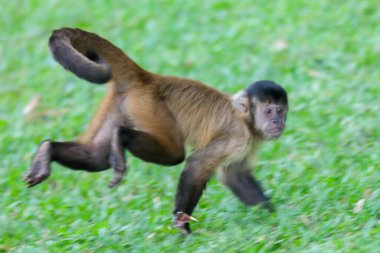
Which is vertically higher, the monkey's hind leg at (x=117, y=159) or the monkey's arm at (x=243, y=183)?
the monkey's hind leg at (x=117, y=159)

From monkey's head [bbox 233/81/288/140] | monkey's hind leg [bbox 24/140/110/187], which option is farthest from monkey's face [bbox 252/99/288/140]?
monkey's hind leg [bbox 24/140/110/187]

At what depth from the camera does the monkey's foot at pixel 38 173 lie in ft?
22.8

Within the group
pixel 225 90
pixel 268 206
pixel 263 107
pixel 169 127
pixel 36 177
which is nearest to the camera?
pixel 36 177

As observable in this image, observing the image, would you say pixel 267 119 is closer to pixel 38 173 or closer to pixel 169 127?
pixel 169 127

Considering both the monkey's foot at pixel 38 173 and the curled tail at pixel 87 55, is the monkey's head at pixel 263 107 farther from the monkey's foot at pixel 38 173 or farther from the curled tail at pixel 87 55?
the monkey's foot at pixel 38 173

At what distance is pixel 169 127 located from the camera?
24.3 feet

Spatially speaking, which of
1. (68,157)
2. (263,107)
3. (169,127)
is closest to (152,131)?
A: (169,127)

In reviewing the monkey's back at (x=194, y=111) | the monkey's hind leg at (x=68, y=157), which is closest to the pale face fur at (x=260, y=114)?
the monkey's back at (x=194, y=111)

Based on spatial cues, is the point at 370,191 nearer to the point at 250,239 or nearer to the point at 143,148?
the point at 250,239

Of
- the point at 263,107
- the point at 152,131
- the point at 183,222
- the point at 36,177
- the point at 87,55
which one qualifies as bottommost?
the point at 183,222

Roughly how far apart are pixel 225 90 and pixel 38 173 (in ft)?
14.0

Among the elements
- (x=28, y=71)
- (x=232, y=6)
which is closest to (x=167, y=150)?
(x=28, y=71)

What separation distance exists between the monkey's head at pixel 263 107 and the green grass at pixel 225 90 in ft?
2.10

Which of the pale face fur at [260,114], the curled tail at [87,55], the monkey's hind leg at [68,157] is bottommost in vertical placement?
the monkey's hind leg at [68,157]
